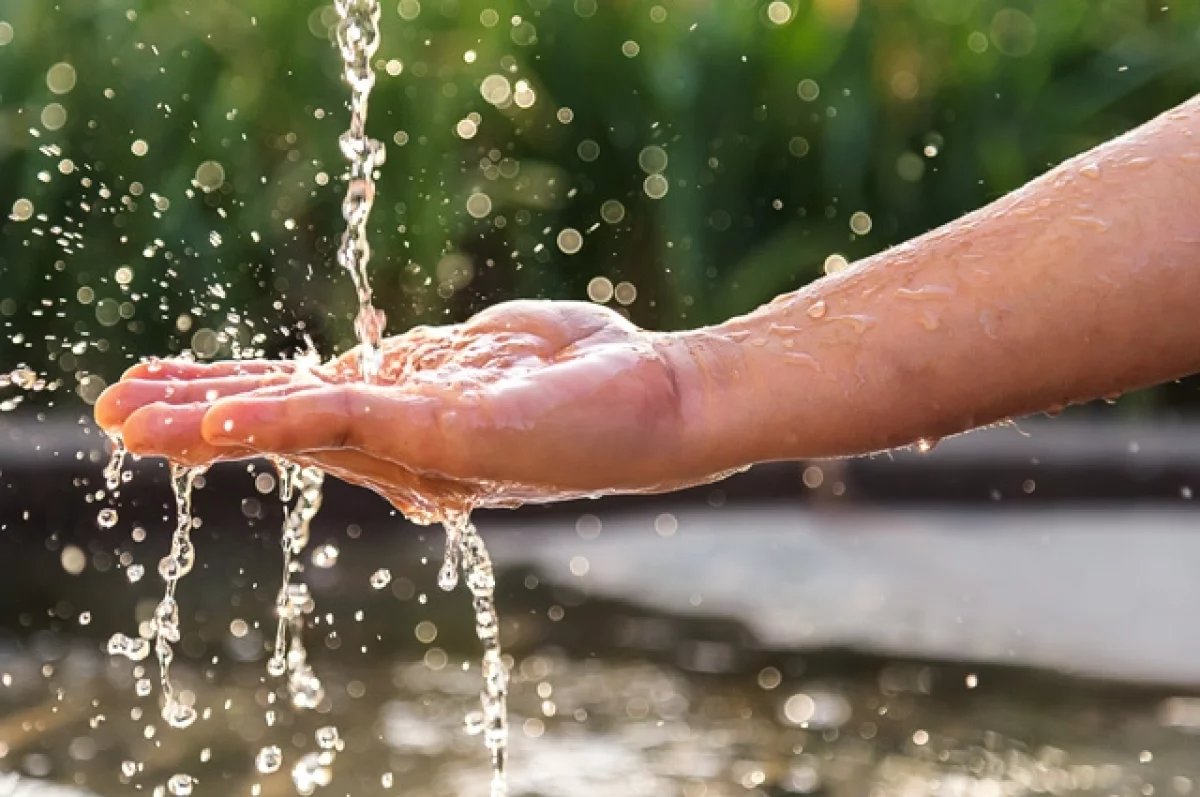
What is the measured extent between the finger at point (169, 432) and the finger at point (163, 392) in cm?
8

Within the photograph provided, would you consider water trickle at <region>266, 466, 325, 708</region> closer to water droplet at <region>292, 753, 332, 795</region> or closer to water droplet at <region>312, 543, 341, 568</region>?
water droplet at <region>312, 543, 341, 568</region>

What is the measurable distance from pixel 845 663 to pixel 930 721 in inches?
11.7

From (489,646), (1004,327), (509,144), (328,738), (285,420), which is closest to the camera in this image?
(285,420)

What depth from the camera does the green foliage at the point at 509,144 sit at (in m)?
3.68

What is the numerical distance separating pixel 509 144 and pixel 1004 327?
2639 mm

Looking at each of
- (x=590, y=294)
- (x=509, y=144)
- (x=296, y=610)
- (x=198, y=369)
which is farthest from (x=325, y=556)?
(x=198, y=369)

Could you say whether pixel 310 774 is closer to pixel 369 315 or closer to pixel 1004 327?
pixel 369 315

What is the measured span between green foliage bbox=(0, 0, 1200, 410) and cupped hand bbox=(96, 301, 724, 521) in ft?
7.22

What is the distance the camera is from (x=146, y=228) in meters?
3.66

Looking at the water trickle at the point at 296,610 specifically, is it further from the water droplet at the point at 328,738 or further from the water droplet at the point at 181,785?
the water droplet at the point at 181,785

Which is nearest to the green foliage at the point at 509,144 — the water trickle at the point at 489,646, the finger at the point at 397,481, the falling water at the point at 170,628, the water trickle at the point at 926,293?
the falling water at the point at 170,628

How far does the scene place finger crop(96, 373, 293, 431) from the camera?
1.33 metres

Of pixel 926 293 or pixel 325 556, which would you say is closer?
pixel 926 293

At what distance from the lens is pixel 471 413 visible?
126 cm
